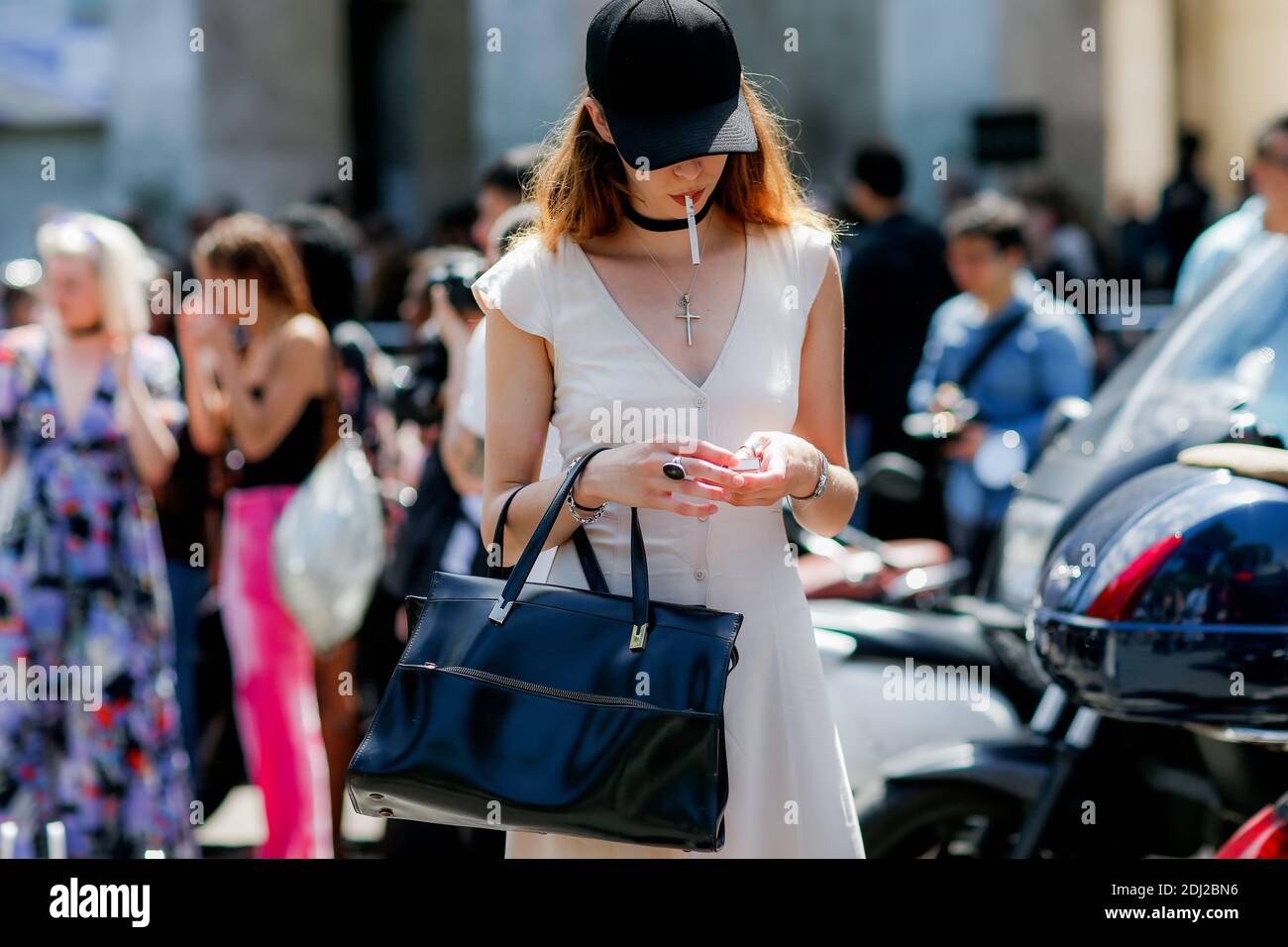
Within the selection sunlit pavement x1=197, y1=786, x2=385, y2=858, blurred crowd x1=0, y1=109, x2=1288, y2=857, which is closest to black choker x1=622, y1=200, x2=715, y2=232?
blurred crowd x1=0, y1=109, x2=1288, y2=857

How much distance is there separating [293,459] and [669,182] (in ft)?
9.60

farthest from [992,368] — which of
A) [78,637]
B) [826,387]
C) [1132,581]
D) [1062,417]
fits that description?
[826,387]

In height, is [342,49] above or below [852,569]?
above

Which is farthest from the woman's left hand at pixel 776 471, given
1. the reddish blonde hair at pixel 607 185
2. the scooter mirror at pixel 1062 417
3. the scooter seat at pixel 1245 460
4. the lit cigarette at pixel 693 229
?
the scooter mirror at pixel 1062 417

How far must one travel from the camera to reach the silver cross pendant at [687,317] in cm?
243

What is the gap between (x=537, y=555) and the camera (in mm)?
2273

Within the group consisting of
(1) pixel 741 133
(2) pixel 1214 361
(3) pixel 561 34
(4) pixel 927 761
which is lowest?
(4) pixel 927 761

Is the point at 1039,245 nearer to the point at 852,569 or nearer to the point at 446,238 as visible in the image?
the point at 446,238

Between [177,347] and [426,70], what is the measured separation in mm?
11676

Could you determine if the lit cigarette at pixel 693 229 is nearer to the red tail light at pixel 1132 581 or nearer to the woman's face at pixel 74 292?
the red tail light at pixel 1132 581

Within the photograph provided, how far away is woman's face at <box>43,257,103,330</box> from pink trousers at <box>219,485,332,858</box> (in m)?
0.69

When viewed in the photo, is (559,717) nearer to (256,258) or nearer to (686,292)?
(686,292)

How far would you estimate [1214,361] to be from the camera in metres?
3.47

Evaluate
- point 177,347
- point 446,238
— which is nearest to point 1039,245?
point 446,238
